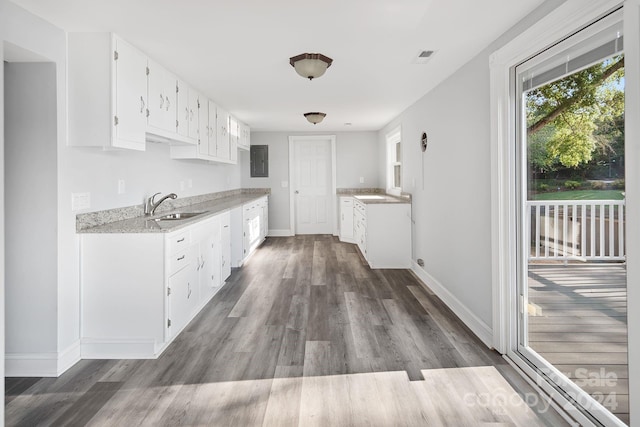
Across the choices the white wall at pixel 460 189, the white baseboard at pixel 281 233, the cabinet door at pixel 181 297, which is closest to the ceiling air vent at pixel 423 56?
the white wall at pixel 460 189

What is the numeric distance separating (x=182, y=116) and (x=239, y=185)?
3890mm

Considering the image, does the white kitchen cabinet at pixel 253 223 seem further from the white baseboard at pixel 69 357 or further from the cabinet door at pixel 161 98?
the white baseboard at pixel 69 357

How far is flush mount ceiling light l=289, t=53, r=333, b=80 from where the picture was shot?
9.80 ft

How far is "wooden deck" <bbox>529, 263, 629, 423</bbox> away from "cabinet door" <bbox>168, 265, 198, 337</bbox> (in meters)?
2.49

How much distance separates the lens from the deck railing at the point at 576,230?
192cm

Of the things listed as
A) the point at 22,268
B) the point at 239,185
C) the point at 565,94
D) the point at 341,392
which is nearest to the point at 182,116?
the point at 22,268

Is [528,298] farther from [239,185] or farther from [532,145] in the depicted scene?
[239,185]

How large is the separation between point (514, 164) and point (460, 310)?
1392mm

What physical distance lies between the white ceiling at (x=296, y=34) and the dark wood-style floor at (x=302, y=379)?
2.18 meters

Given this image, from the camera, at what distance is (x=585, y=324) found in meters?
2.52

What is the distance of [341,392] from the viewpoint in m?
2.09

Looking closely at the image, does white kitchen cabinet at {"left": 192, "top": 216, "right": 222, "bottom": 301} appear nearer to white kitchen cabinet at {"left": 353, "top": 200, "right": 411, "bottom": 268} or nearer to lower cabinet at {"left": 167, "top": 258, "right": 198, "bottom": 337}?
lower cabinet at {"left": 167, "top": 258, "right": 198, "bottom": 337}

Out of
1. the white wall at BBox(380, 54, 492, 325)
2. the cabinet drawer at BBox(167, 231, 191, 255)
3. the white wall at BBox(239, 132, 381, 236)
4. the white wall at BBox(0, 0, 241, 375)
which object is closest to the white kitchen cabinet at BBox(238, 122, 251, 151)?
the white wall at BBox(239, 132, 381, 236)

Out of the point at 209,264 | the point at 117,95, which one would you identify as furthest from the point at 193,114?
the point at 209,264
